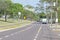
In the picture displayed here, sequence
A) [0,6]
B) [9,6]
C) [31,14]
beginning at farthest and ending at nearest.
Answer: [31,14], [9,6], [0,6]

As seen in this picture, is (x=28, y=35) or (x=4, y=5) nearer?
(x=28, y=35)

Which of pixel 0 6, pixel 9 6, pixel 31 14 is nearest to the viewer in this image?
pixel 0 6

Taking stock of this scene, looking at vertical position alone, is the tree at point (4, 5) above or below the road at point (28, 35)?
above

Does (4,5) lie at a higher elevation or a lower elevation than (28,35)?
higher

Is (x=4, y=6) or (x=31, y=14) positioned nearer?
(x=4, y=6)

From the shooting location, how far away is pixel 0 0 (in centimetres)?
9406

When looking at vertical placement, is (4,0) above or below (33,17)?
above

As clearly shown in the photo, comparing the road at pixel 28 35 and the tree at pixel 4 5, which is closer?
the road at pixel 28 35

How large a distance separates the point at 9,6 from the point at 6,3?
12.8 ft

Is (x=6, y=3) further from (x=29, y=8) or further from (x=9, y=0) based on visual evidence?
(x=29, y=8)

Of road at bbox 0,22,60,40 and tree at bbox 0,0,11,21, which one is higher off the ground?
tree at bbox 0,0,11,21

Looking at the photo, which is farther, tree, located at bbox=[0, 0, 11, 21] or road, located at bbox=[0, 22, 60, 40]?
tree, located at bbox=[0, 0, 11, 21]

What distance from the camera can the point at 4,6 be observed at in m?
93.9

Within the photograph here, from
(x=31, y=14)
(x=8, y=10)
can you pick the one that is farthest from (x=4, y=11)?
(x=31, y=14)
